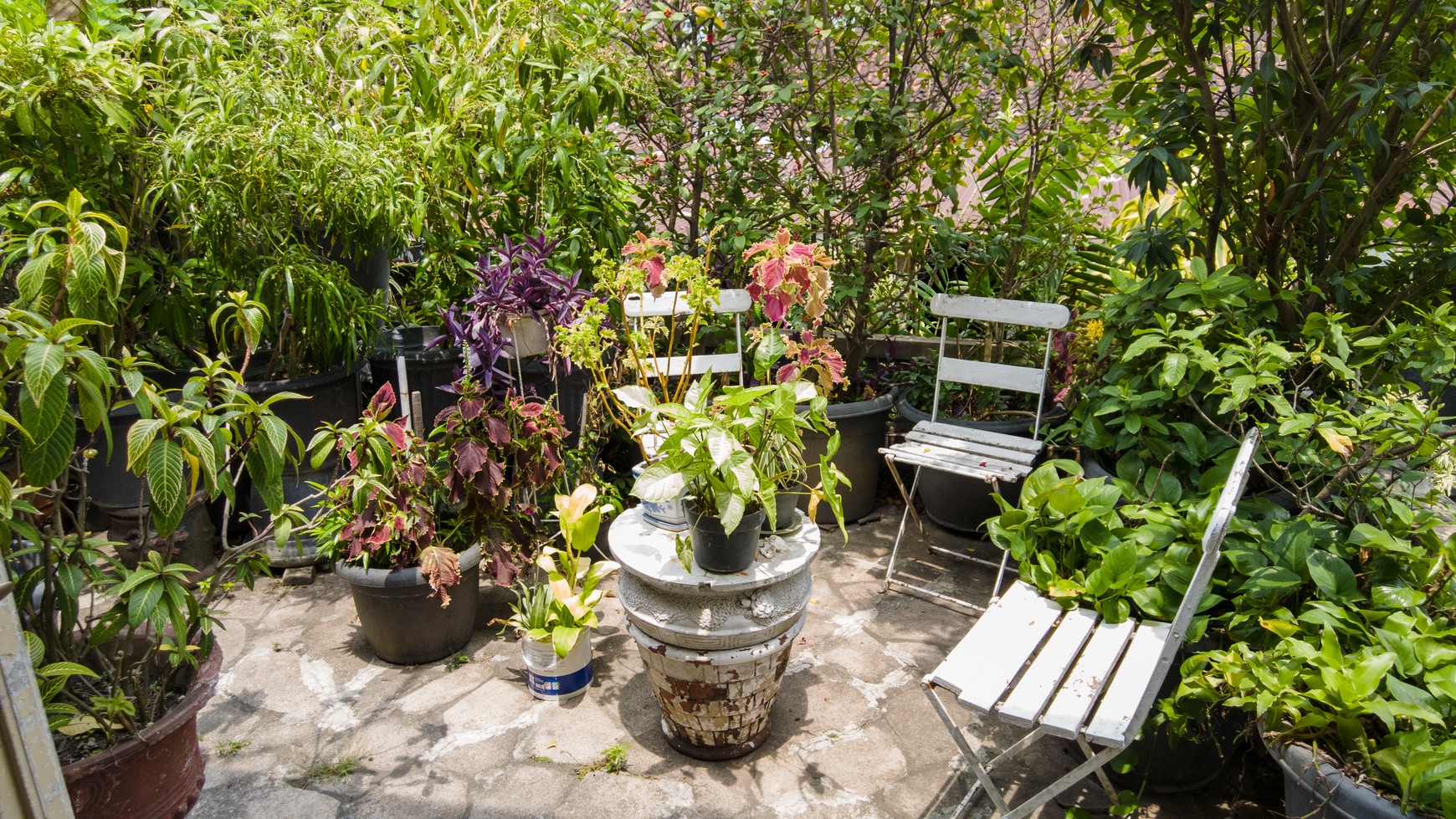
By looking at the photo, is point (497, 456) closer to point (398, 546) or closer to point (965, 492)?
point (398, 546)

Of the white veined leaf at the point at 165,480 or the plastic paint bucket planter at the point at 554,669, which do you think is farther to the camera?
the plastic paint bucket planter at the point at 554,669

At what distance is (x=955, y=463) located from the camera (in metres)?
3.46

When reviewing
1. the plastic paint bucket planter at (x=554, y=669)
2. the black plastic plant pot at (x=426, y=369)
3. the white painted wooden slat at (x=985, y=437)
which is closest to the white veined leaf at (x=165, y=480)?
the plastic paint bucket planter at (x=554, y=669)

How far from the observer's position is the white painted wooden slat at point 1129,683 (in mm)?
1973

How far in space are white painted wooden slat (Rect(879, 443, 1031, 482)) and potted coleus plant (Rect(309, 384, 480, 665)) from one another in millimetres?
1698

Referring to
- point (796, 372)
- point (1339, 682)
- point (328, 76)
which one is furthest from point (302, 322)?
point (1339, 682)

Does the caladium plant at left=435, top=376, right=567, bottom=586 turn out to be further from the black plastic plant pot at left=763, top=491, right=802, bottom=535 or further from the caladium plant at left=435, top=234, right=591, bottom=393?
the black plastic plant pot at left=763, top=491, right=802, bottom=535

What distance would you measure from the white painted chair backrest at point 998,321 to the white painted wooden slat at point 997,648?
138 cm

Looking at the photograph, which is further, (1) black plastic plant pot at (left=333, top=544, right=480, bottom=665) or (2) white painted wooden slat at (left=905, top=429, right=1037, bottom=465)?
(2) white painted wooden slat at (left=905, top=429, right=1037, bottom=465)

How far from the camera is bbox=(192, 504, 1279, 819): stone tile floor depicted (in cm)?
249

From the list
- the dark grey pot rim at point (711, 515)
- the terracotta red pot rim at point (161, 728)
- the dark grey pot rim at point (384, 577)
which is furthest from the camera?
the dark grey pot rim at point (384, 577)

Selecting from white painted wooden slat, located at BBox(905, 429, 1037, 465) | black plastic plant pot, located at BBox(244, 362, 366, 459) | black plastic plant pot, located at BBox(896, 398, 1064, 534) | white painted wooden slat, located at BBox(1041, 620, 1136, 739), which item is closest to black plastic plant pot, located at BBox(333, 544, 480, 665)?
black plastic plant pot, located at BBox(244, 362, 366, 459)

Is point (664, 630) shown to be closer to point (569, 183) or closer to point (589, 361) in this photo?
point (589, 361)

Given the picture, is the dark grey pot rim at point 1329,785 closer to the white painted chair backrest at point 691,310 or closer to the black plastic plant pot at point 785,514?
the black plastic plant pot at point 785,514
